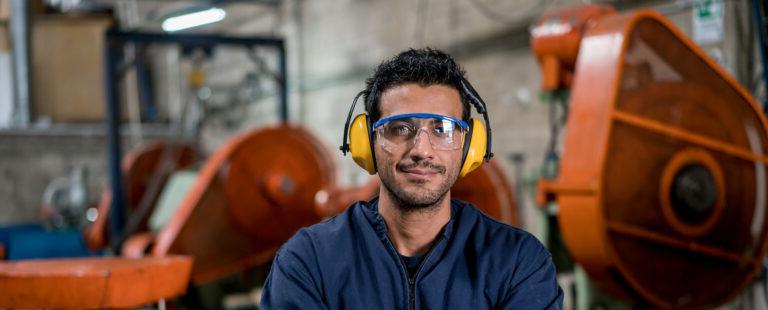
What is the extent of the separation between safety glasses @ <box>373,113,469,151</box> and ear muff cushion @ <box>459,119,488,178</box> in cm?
5

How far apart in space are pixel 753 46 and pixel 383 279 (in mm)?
2748

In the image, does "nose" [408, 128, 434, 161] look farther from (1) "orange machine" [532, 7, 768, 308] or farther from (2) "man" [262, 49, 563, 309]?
(1) "orange machine" [532, 7, 768, 308]

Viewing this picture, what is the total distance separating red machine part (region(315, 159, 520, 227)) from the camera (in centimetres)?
373

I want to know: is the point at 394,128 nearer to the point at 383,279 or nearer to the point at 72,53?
the point at 383,279

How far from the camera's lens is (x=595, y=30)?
2.70 m

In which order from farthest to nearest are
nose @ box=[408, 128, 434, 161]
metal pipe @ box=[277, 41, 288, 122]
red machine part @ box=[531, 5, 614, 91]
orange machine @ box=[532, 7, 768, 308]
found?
metal pipe @ box=[277, 41, 288, 122], red machine part @ box=[531, 5, 614, 91], orange machine @ box=[532, 7, 768, 308], nose @ box=[408, 128, 434, 161]

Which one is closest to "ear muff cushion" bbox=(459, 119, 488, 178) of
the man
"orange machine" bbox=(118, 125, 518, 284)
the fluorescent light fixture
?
the man

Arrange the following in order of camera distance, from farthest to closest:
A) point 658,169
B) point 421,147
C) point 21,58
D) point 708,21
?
point 21,58 → point 708,21 → point 658,169 → point 421,147

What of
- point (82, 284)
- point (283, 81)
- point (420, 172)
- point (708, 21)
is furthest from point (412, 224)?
point (283, 81)

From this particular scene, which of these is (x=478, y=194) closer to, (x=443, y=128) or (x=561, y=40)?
(x=561, y=40)

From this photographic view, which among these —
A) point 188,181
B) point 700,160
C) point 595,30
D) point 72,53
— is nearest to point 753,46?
point 700,160

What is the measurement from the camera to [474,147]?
1.50 meters

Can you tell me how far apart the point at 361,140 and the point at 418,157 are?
0.48 feet

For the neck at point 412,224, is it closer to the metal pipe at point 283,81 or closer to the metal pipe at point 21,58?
the metal pipe at point 283,81
